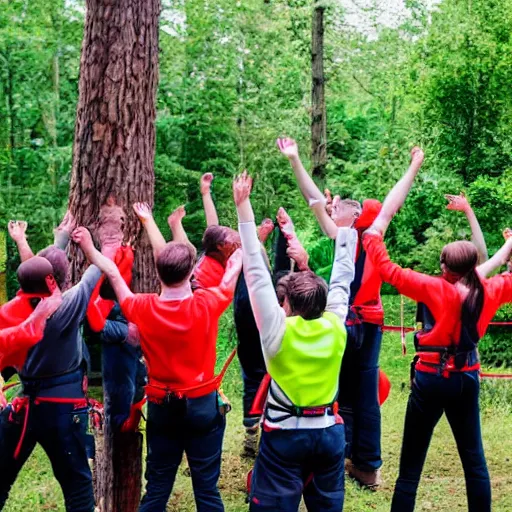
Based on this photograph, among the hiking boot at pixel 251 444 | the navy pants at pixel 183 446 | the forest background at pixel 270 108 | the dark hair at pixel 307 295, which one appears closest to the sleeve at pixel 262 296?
the dark hair at pixel 307 295

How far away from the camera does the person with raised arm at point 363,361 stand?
237 inches

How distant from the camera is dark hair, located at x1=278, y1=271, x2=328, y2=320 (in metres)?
3.97

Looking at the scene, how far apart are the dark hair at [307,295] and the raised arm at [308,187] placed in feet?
2.19

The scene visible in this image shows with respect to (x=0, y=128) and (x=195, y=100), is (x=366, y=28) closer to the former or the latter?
(x=195, y=100)

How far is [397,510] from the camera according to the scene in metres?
5.19

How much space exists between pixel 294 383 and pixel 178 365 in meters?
0.79

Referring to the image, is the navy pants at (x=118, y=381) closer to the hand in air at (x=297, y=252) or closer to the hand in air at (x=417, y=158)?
the hand in air at (x=297, y=252)

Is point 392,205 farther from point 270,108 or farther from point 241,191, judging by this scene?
point 270,108

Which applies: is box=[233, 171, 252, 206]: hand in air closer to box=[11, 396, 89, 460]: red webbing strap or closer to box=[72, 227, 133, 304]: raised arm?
box=[72, 227, 133, 304]: raised arm

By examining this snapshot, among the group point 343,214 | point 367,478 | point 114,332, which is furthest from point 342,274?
point 367,478

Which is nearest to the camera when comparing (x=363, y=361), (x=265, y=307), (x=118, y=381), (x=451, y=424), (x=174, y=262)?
(x=265, y=307)

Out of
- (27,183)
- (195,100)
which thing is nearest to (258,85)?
(195,100)

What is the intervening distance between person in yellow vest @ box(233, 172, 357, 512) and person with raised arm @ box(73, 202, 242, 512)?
21.1 inches

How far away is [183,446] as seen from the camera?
15.1 ft
